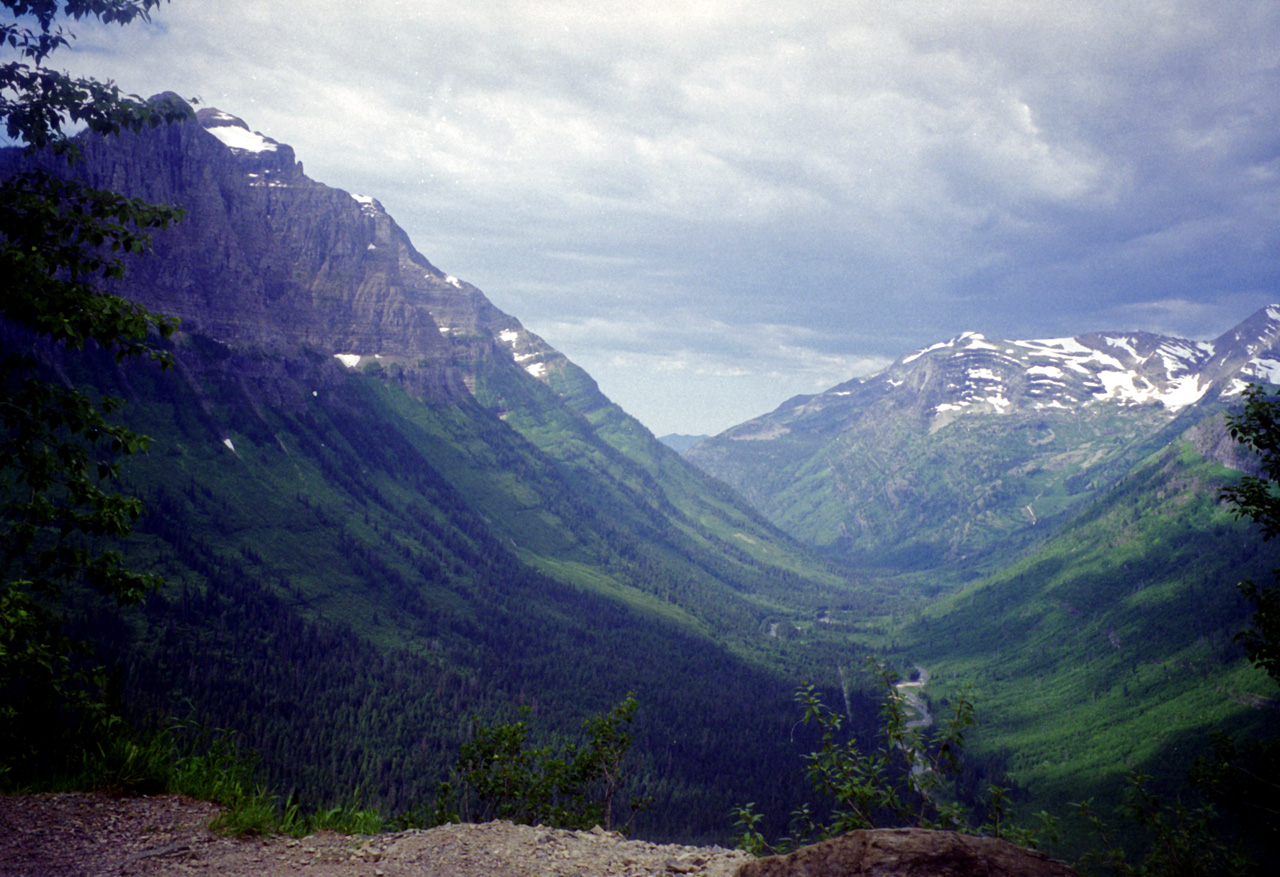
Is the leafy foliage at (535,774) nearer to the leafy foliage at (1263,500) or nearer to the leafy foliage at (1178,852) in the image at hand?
the leafy foliage at (1178,852)

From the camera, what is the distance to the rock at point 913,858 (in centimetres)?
1006

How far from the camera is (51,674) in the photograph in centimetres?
1326

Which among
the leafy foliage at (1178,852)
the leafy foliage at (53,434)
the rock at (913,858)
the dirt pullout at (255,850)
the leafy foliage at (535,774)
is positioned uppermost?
the leafy foliage at (53,434)

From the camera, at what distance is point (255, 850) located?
12281 millimetres

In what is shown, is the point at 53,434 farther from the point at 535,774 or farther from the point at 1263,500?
the point at 1263,500

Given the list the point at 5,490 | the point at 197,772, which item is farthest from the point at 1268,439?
the point at 5,490

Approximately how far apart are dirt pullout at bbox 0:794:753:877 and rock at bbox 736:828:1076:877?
2.38m

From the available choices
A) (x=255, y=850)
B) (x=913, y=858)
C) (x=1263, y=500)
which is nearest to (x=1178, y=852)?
(x=1263, y=500)

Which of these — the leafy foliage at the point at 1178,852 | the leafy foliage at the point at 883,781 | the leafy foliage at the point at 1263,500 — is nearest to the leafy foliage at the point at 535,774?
the leafy foliage at the point at 883,781

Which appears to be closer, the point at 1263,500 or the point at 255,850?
the point at 255,850

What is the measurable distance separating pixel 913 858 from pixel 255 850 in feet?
39.4

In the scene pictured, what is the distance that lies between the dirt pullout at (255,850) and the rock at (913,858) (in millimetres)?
2384

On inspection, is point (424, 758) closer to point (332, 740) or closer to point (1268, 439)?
point (332, 740)

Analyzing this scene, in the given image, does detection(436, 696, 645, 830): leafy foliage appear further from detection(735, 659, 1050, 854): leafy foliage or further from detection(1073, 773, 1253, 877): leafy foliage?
detection(1073, 773, 1253, 877): leafy foliage
